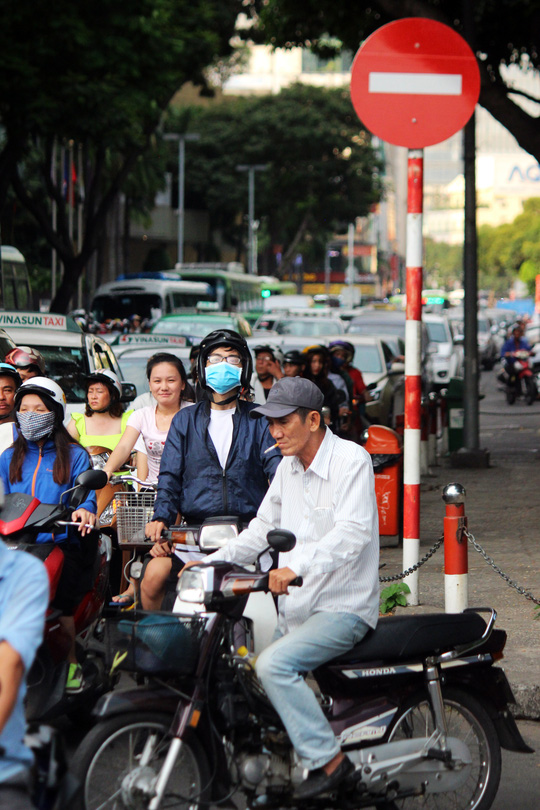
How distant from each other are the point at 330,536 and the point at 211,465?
1418 millimetres

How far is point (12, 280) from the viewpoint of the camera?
26.9 metres

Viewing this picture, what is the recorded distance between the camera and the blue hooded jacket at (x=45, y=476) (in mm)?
5281

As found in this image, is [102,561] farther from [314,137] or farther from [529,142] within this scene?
[314,137]

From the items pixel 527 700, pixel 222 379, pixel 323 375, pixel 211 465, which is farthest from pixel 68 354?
→ pixel 527 700

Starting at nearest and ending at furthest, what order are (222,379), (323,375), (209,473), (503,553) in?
(209,473), (222,379), (503,553), (323,375)

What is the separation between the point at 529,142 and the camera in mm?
12898

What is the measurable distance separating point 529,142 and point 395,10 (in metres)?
2.02

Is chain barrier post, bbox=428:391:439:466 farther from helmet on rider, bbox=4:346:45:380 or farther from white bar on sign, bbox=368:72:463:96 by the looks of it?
white bar on sign, bbox=368:72:463:96

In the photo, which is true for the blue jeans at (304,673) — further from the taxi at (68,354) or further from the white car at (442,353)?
the white car at (442,353)

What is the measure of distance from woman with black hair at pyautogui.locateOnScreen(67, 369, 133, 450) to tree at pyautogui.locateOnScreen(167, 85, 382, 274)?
47.1 m

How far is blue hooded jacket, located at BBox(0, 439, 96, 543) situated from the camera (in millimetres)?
5281

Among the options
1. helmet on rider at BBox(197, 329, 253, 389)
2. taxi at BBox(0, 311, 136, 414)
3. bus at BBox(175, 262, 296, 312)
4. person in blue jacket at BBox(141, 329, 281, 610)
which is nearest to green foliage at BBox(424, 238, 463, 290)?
bus at BBox(175, 262, 296, 312)

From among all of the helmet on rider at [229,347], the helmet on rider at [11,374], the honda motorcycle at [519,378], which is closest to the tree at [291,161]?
the honda motorcycle at [519,378]

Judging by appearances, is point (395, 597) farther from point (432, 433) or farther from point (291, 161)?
point (291, 161)
